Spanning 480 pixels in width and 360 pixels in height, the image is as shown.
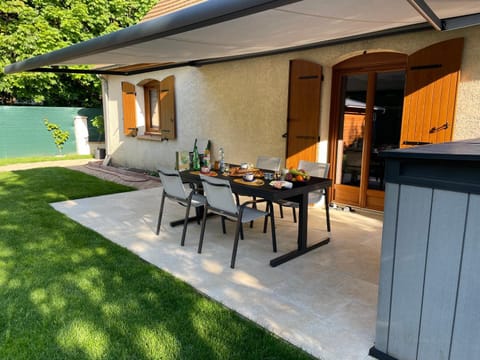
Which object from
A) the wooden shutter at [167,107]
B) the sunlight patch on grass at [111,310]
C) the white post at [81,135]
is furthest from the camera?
the white post at [81,135]

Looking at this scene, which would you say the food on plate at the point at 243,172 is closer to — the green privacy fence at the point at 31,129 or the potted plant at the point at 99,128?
the potted plant at the point at 99,128

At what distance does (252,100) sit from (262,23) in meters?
3.50

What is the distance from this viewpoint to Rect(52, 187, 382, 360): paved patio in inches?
102

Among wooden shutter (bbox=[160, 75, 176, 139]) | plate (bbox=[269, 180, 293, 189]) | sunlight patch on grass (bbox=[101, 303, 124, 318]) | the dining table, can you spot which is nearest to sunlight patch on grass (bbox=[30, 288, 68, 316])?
sunlight patch on grass (bbox=[101, 303, 124, 318])

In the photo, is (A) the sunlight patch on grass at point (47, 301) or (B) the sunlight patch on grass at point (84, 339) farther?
(A) the sunlight patch on grass at point (47, 301)

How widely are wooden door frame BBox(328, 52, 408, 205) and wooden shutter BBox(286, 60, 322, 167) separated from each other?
287 millimetres

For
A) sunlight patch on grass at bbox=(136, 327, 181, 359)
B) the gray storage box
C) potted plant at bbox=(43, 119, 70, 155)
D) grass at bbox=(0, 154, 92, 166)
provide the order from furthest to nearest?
potted plant at bbox=(43, 119, 70, 155) → grass at bbox=(0, 154, 92, 166) → sunlight patch on grass at bbox=(136, 327, 181, 359) → the gray storage box

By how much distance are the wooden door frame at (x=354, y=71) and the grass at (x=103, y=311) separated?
142 inches

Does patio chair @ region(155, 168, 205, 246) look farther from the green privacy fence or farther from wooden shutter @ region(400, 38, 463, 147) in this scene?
the green privacy fence

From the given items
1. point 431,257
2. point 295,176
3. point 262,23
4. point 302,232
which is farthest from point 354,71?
point 431,257

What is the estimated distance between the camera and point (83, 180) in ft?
27.7

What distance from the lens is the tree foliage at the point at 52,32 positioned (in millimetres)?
12727

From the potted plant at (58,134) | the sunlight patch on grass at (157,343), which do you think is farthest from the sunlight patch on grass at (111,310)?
the potted plant at (58,134)

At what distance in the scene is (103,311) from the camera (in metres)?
2.79
